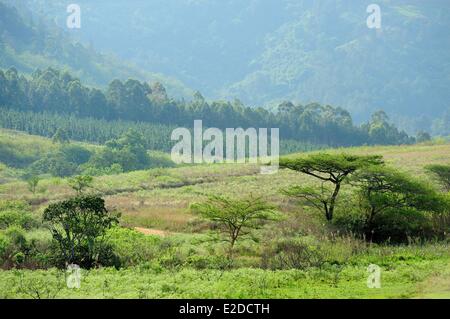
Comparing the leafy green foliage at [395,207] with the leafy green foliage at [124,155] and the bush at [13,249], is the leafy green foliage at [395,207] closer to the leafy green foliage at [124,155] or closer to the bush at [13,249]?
the bush at [13,249]

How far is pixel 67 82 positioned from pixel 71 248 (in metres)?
136

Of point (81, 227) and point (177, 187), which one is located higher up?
point (177, 187)

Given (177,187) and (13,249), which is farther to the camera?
(177,187)

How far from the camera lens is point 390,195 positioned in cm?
2953

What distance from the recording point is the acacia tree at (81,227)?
79.4 feet

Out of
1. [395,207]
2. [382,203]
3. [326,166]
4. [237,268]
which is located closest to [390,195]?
[395,207]

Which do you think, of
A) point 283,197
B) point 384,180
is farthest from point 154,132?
point 384,180

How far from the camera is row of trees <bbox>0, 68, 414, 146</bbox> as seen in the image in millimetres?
139000

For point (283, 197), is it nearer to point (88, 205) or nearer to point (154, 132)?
point (88, 205)

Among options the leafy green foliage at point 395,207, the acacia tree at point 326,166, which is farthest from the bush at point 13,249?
the leafy green foliage at point 395,207

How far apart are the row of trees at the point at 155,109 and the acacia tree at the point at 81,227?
364 ft

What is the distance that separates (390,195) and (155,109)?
4751 inches

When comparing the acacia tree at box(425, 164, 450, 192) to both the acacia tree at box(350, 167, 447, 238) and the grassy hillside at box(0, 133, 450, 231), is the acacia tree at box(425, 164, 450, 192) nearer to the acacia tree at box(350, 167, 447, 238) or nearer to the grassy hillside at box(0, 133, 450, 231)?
the grassy hillside at box(0, 133, 450, 231)

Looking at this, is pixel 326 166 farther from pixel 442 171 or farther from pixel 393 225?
pixel 442 171
